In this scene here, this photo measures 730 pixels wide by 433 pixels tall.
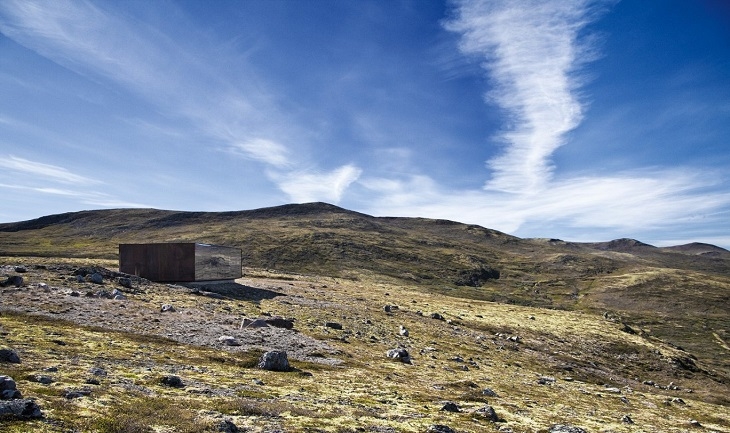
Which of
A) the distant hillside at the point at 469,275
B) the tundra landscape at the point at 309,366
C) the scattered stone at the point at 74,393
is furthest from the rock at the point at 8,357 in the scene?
the distant hillside at the point at 469,275

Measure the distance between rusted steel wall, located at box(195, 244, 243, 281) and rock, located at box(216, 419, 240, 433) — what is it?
44.4m

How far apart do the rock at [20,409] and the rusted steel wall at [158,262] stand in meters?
44.2

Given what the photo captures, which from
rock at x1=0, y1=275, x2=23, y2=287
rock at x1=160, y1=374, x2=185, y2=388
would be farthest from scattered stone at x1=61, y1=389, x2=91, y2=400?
rock at x1=0, y1=275, x2=23, y2=287

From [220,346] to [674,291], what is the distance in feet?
571

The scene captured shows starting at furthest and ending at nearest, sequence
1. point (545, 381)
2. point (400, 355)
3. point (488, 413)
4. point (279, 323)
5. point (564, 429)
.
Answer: point (279, 323) → point (545, 381) → point (400, 355) → point (488, 413) → point (564, 429)

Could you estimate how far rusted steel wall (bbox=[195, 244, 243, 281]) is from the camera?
179 ft

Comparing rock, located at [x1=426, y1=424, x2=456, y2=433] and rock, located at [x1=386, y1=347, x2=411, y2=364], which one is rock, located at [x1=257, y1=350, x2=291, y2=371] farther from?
rock, located at [x1=386, y1=347, x2=411, y2=364]

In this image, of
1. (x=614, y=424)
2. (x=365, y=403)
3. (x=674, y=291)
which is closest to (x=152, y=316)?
(x=365, y=403)

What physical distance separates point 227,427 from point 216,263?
47.7 meters

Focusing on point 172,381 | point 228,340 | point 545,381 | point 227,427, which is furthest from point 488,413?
point 545,381

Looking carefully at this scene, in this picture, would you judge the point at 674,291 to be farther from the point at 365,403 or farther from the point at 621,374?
the point at 365,403

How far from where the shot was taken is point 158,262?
173 ft

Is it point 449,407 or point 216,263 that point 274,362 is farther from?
point 216,263

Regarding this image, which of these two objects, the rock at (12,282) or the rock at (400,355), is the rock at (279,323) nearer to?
the rock at (400,355)
